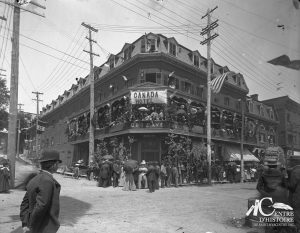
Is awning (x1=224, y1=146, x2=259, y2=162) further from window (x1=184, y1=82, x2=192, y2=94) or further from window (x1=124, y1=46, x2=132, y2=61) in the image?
window (x1=124, y1=46, x2=132, y2=61)

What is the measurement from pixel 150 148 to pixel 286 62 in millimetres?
21787

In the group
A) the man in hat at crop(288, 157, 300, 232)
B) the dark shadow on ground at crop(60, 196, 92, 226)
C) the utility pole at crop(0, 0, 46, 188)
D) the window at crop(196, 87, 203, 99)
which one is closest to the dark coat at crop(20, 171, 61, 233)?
the man in hat at crop(288, 157, 300, 232)

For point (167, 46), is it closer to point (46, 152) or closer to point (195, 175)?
point (195, 175)

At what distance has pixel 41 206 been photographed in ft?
12.1

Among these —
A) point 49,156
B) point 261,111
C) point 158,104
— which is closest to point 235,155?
point 261,111

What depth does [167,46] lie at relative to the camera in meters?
29.5

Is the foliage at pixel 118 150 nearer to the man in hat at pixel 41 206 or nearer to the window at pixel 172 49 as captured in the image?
the window at pixel 172 49

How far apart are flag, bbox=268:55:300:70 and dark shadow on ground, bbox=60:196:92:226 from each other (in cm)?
607

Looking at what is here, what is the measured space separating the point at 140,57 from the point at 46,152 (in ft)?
82.5

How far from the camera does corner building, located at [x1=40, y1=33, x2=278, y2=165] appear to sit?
27.4 metres

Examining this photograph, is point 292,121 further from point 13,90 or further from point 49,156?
point 49,156

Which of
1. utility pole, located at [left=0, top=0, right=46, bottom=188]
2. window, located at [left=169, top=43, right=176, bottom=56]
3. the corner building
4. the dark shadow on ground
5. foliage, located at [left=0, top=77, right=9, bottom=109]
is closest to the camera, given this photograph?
the dark shadow on ground

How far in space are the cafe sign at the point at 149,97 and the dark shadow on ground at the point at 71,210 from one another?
48.1 ft

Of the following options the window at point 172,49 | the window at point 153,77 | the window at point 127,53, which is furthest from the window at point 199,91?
the window at point 127,53
